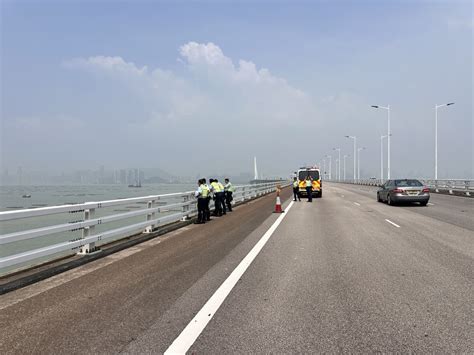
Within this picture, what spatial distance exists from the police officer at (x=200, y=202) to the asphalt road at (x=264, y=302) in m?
4.77

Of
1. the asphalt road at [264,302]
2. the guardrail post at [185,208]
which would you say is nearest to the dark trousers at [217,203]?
the guardrail post at [185,208]

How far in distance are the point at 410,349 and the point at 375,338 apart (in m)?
0.35

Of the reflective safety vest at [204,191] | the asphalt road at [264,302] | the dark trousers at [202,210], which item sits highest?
the reflective safety vest at [204,191]

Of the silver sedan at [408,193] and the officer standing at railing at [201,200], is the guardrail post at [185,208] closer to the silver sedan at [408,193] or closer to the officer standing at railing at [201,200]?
the officer standing at railing at [201,200]

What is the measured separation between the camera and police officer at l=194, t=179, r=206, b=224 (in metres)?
14.2

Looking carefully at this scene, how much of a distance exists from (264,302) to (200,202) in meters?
9.44

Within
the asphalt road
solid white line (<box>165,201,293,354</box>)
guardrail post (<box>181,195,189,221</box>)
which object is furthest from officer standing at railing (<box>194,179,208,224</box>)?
solid white line (<box>165,201,293,354</box>)

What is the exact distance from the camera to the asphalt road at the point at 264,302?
12.9 feet

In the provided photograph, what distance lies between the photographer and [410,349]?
3.75 m

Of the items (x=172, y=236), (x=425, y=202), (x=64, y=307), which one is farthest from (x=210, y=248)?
(x=425, y=202)

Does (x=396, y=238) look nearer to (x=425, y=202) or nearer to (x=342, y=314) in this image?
(x=342, y=314)

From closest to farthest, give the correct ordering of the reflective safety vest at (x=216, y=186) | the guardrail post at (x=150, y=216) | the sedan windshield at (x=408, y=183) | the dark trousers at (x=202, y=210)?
the guardrail post at (x=150, y=216) → the dark trousers at (x=202, y=210) → the reflective safety vest at (x=216, y=186) → the sedan windshield at (x=408, y=183)

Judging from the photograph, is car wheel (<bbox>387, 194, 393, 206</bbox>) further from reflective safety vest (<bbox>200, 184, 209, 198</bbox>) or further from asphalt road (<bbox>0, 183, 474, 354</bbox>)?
asphalt road (<bbox>0, 183, 474, 354</bbox>)

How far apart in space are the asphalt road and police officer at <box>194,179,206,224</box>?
4774 mm
